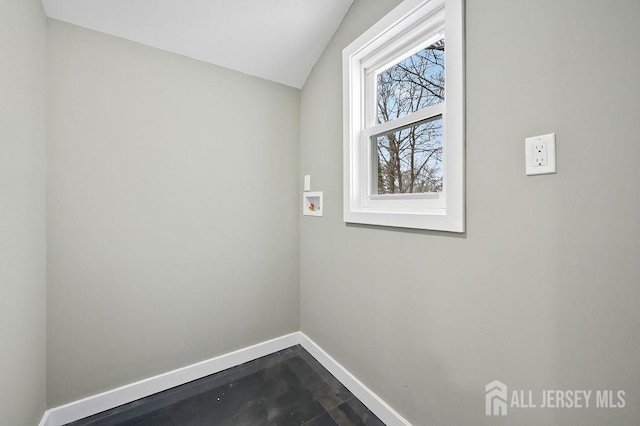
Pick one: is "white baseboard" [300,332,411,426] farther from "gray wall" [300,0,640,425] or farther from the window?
the window

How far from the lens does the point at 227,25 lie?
5.20 ft

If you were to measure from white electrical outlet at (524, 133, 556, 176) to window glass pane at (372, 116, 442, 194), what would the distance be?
43cm

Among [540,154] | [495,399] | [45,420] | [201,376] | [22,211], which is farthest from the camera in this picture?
[201,376]

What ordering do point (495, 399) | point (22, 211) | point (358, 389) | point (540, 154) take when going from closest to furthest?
point (540, 154), point (495, 399), point (22, 211), point (358, 389)

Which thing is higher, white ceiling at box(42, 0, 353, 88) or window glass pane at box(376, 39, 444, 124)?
white ceiling at box(42, 0, 353, 88)

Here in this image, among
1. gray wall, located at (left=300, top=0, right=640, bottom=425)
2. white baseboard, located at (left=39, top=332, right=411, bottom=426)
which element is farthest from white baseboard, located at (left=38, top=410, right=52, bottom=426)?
gray wall, located at (left=300, top=0, right=640, bottom=425)

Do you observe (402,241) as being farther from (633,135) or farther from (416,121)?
(633,135)

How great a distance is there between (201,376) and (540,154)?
7.11 feet

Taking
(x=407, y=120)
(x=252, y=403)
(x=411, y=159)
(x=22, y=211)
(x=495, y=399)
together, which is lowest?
(x=252, y=403)

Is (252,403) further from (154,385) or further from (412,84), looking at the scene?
(412,84)

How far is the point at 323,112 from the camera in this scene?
6.17 ft

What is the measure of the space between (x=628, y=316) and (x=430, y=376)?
753 mm

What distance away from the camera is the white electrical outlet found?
817 millimetres

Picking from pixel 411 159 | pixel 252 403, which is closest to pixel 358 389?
pixel 252 403
